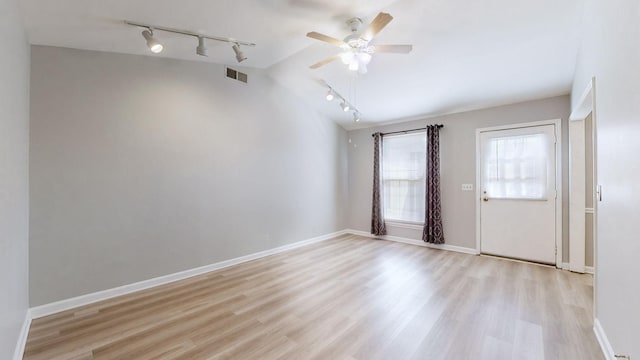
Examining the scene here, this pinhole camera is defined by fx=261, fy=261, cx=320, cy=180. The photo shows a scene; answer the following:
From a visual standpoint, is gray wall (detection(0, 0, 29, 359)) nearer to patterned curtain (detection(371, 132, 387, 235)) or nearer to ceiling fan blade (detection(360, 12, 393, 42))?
ceiling fan blade (detection(360, 12, 393, 42))

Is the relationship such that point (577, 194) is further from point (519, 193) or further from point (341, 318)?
point (341, 318)

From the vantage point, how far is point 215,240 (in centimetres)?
386

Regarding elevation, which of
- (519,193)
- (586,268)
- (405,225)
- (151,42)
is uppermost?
(151,42)

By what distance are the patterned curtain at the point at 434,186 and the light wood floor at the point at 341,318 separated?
3.65 ft

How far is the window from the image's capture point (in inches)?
209

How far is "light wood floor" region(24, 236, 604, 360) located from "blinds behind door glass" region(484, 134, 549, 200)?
1.21 metres

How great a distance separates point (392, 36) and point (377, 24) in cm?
94

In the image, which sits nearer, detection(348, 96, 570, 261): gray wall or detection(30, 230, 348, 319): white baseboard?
detection(30, 230, 348, 319): white baseboard

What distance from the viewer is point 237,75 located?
161 inches

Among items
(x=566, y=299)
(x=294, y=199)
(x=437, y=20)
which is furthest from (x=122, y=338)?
(x=566, y=299)

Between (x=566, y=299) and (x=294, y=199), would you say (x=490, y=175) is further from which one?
(x=294, y=199)

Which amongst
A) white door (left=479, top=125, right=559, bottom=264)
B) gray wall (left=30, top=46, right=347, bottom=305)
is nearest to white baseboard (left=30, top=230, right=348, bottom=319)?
gray wall (left=30, top=46, right=347, bottom=305)

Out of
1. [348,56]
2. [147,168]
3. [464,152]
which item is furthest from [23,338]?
[464,152]

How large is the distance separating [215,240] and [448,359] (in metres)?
3.19
